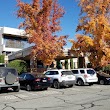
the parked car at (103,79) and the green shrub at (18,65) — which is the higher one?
the green shrub at (18,65)

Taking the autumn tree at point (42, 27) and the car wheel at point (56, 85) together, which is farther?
the autumn tree at point (42, 27)

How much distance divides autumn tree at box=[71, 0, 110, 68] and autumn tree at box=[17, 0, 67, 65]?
2.46m

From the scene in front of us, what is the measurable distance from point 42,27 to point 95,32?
20.5 feet

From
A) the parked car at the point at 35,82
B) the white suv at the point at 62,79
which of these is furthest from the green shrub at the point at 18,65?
the parked car at the point at 35,82

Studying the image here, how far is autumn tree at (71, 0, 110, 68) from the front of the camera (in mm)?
31672

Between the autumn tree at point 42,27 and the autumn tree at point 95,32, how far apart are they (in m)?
2.46

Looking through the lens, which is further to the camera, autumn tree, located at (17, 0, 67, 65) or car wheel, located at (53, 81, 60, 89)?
autumn tree, located at (17, 0, 67, 65)

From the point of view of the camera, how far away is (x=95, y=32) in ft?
105

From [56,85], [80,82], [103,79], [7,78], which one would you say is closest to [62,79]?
[56,85]

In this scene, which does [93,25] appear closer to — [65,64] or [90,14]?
[90,14]

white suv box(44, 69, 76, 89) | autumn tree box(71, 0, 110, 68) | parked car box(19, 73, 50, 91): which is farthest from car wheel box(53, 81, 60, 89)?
autumn tree box(71, 0, 110, 68)

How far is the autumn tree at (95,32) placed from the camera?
31672 millimetres

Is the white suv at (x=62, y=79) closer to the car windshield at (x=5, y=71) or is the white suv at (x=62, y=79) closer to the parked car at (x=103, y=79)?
the parked car at (x=103, y=79)

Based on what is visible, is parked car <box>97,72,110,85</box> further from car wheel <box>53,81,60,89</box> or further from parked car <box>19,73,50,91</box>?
parked car <box>19,73,50,91</box>
